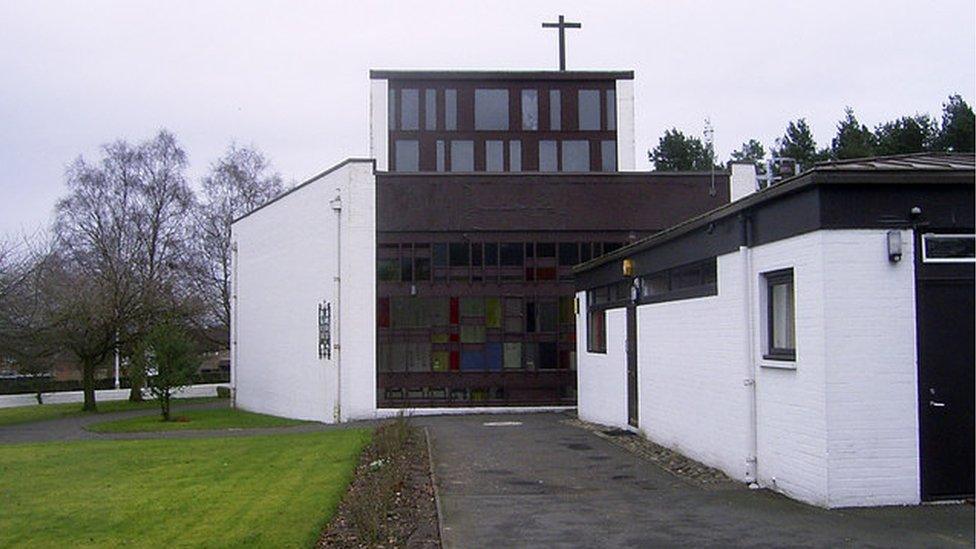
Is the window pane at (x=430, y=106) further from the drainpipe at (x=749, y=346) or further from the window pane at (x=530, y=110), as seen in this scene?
the drainpipe at (x=749, y=346)

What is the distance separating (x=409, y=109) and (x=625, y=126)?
25.3ft

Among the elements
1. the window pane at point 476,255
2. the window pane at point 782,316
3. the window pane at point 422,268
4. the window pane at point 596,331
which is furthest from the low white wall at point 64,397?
the window pane at point 782,316

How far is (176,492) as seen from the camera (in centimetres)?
1360

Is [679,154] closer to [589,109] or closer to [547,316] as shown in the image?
[589,109]

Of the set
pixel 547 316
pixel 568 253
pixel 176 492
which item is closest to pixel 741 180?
pixel 568 253

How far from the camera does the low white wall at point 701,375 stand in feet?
41.5

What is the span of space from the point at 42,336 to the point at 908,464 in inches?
1417

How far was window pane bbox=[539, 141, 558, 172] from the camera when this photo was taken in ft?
123

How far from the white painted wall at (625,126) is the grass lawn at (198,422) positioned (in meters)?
14.9

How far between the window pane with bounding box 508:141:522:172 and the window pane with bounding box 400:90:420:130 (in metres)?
3.47

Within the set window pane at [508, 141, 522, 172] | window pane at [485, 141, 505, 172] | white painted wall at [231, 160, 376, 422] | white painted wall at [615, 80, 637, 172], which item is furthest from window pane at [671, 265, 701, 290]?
window pane at [485, 141, 505, 172]

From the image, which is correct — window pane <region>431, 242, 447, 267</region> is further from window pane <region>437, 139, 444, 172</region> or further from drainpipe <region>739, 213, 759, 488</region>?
drainpipe <region>739, 213, 759, 488</region>

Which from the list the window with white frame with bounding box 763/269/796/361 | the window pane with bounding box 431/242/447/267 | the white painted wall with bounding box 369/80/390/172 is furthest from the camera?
the white painted wall with bounding box 369/80/390/172

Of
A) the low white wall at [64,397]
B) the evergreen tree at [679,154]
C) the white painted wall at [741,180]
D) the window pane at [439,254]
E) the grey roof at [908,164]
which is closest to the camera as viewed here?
the grey roof at [908,164]
